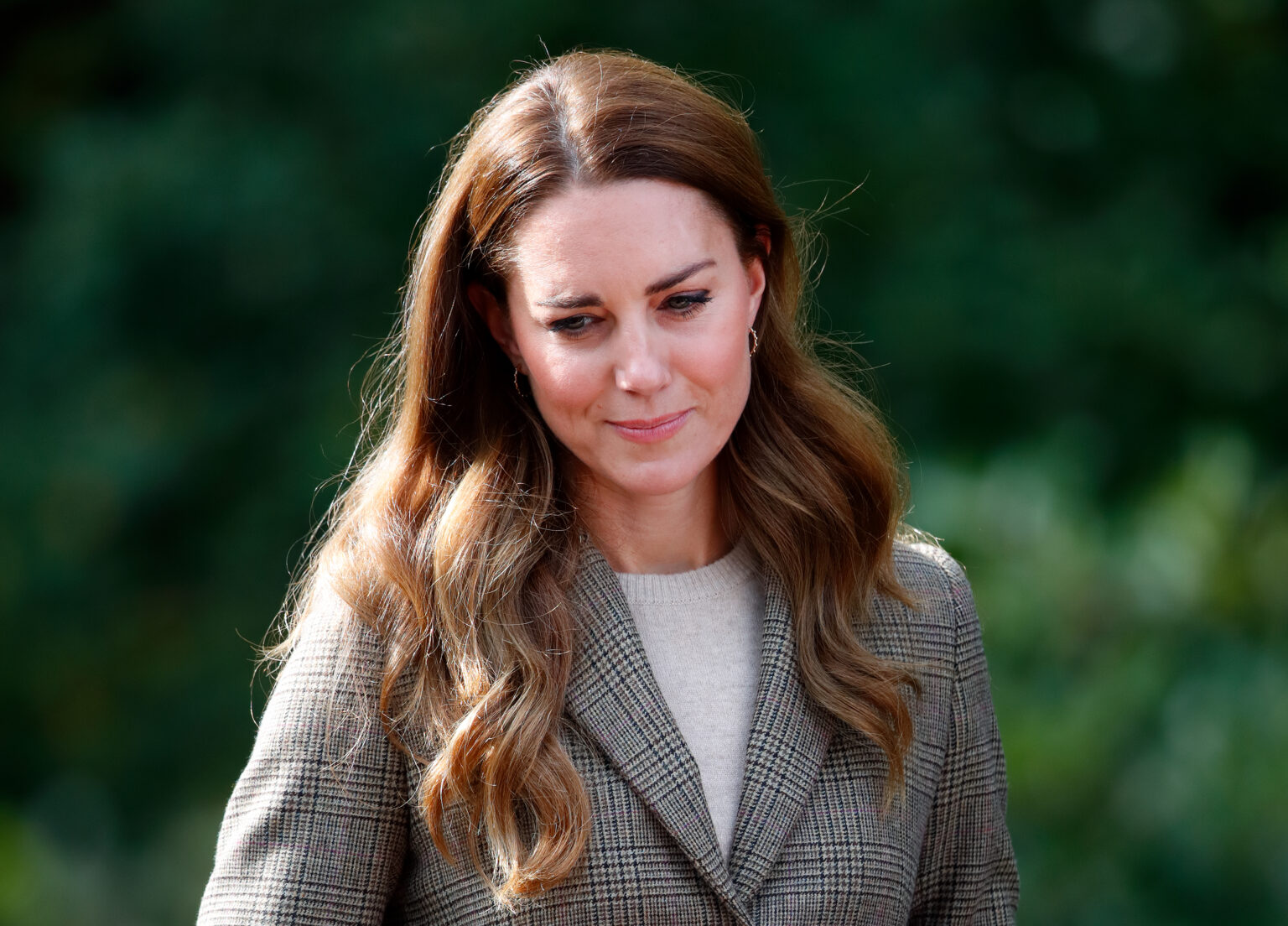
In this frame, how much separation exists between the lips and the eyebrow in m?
0.15

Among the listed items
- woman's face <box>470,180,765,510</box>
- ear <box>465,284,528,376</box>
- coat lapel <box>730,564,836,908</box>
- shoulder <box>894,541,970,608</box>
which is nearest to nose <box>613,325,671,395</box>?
woman's face <box>470,180,765,510</box>

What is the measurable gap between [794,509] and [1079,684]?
2051mm

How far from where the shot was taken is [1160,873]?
4066 millimetres

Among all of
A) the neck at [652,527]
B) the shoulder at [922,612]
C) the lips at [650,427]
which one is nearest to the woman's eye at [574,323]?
the lips at [650,427]

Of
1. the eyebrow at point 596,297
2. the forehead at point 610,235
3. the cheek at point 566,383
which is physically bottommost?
the cheek at point 566,383

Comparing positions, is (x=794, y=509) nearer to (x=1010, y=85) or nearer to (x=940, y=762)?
(x=940, y=762)

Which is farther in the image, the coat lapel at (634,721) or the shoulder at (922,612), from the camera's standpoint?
the shoulder at (922,612)

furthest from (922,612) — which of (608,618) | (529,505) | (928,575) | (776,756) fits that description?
(529,505)

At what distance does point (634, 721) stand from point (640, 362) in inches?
16.7

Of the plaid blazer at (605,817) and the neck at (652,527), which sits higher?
the neck at (652,527)

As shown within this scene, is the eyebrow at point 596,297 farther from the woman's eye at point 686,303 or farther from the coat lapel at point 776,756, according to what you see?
the coat lapel at point 776,756

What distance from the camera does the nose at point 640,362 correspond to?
6.74ft

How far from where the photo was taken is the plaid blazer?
6.69ft

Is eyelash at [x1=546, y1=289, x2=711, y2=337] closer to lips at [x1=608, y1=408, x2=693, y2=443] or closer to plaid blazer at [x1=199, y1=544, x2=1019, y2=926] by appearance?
lips at [x1=608, y1=408, x2=693, y2=443]
